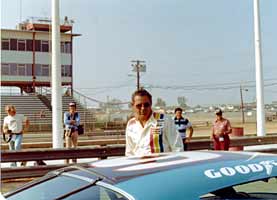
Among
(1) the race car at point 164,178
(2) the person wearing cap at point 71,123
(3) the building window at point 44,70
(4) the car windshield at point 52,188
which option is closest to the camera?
(1) the race car at point 164,178

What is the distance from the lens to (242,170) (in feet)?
10.3

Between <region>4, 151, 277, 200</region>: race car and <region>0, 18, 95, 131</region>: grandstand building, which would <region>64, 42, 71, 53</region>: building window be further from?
<region>4, 151, 277, 200</region>: race car

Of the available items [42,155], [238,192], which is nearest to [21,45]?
[42,155]

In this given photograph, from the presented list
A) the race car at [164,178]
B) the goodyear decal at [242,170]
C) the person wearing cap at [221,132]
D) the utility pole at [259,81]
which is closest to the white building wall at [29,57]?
the utility pole at [259,81]

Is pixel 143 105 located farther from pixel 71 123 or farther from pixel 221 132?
pixel 71 123

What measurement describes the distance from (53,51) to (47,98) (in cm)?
5273

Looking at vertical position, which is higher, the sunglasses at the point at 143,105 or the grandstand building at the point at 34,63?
the grandstand building at the point at 34,63

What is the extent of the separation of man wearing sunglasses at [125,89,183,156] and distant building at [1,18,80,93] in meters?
61.1

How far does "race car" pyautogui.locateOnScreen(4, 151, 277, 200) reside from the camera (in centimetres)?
293

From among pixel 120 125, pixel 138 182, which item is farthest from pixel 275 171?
pixel 120 125

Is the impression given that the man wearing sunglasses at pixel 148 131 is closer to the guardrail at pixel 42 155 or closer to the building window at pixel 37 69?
the guardrail at pixel 42 155

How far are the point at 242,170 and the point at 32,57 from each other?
65.9m

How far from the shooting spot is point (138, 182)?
2.96 meters

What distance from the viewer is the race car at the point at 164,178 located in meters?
2.93
